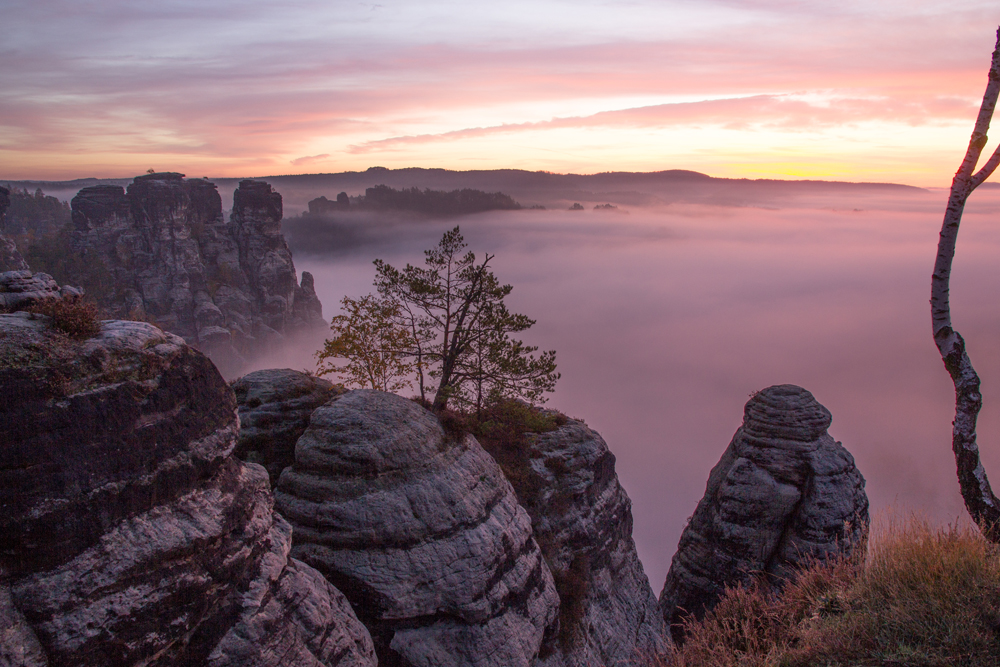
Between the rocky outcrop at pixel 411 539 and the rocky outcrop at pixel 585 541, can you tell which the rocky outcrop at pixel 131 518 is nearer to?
the rocky outcrop at pixel 411 539

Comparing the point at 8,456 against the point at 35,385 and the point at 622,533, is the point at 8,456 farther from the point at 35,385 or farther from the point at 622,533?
the point at 622,533

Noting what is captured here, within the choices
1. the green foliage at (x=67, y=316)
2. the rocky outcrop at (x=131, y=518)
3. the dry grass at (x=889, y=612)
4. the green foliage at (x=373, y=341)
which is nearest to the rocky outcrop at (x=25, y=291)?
the green foliage at (x=67, y=316)

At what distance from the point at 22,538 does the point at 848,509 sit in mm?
→ 30558

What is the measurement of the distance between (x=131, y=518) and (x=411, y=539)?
8.91m

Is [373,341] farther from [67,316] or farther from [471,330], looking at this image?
[67,316]

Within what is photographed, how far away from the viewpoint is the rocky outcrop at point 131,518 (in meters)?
8.94

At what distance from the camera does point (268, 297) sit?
541 ft

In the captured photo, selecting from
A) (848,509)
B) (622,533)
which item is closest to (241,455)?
(622,533)

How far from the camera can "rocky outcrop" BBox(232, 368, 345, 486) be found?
20.8 m

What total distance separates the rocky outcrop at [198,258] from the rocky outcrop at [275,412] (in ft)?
425

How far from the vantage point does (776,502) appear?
1043 inches

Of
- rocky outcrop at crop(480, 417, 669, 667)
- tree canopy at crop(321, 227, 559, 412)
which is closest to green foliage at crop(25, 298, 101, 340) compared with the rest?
tree canopy at crop(321, 227, 559, 412)

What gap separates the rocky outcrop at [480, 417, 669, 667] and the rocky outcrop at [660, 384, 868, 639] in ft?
9.44

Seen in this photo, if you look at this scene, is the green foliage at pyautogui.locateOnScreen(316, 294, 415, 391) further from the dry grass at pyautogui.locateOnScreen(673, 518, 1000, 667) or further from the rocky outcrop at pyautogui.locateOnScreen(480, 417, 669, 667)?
the dry grass at pyautogui.locateOnScreen(673, 518, 1000, 667)
